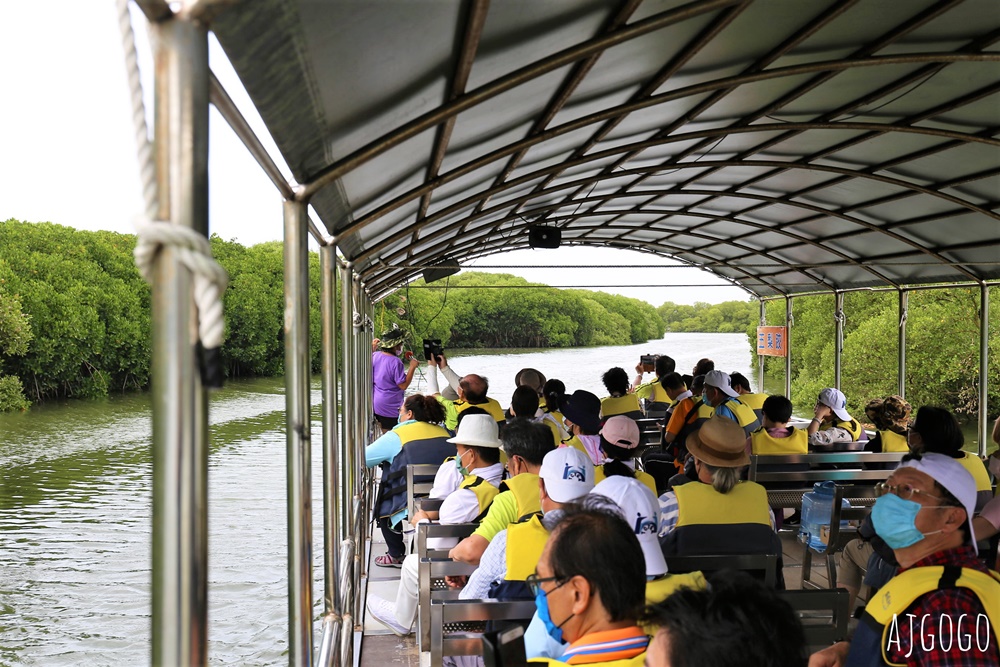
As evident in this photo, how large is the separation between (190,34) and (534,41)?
9.20ft

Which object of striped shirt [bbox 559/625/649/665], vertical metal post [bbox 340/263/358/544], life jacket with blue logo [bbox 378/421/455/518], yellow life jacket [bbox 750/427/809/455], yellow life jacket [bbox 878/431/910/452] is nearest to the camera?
striped shirt [bbox 559/625/649/665]

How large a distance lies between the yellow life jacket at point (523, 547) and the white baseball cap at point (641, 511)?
0.25 meters

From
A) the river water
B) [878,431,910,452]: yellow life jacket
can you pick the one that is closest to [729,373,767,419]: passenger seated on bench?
[878,431,910,452]: yellow life jacket

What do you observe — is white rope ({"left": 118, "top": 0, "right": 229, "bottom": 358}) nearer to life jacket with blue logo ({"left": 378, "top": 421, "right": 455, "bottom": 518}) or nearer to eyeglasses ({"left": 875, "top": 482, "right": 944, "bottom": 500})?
eyeglasses ({"left": 875, "top": 482, "right": 944, "bottom": 500})

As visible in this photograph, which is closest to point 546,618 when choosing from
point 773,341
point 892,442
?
point 892,442

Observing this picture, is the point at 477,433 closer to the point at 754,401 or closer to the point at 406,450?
the point at 406,450

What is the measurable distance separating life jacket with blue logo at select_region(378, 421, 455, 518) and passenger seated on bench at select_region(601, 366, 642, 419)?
Answer: 7.39ft

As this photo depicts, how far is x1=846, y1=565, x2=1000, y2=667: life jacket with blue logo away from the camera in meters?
2.03

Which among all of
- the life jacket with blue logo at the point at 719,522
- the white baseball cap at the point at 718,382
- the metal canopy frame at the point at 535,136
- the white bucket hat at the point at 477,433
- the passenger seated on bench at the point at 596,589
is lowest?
the life jacket with blue logo at the point at 719,522

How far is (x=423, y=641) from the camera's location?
113 inches

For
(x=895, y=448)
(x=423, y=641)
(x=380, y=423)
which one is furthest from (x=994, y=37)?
(x=380, y=423)

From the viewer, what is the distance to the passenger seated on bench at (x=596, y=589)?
72.1 inches

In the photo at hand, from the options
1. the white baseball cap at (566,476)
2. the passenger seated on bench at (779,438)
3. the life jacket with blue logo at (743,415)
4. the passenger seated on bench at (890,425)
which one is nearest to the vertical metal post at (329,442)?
the white baseball cap at (566,476)

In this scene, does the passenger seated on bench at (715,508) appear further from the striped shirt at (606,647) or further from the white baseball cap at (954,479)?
the striped shirt at (606,647)
